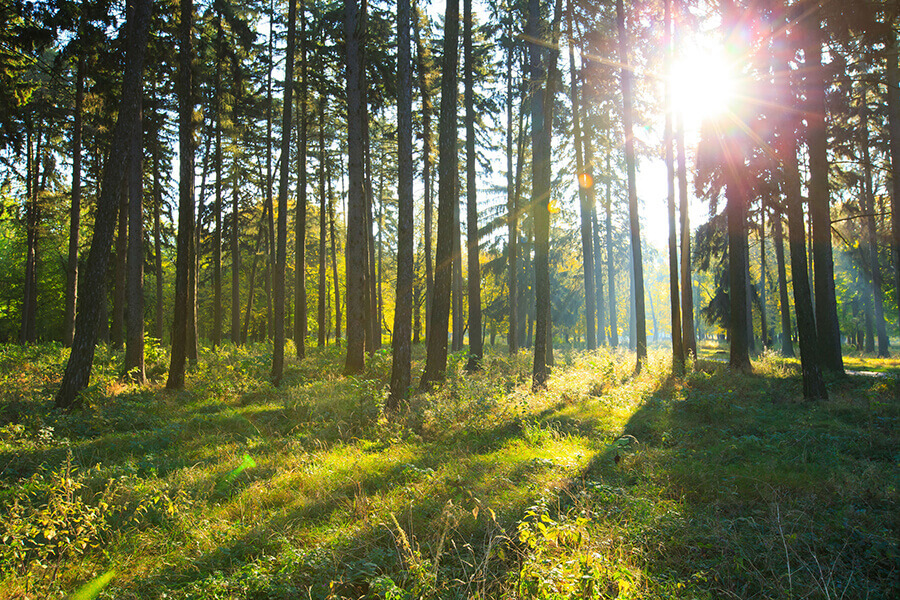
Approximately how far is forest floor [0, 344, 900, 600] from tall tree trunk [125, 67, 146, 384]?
8.48ft

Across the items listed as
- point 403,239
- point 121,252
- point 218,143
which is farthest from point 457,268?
point 121,252

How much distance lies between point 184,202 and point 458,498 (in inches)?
453

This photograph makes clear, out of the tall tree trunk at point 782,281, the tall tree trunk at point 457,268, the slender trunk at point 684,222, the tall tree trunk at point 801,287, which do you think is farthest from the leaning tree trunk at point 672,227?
the tall tree trunk at point 457,268

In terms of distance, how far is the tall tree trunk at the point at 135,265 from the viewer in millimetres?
12180

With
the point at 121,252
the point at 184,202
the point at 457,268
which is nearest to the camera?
the point at 184,202

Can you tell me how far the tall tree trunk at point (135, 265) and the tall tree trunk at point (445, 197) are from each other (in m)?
7.90

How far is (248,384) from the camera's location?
12.7 m

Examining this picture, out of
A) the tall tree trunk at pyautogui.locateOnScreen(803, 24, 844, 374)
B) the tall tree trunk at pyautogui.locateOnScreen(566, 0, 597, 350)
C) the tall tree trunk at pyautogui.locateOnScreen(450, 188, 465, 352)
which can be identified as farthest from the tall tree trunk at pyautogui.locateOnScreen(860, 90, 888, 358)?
the tall tree trunk at pyautogui.locateOnScreen(450, 188, 465, 352)

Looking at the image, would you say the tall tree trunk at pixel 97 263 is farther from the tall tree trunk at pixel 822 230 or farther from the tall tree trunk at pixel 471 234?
the tall tree trunk at pixel 822 230

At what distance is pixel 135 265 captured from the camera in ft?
41.6

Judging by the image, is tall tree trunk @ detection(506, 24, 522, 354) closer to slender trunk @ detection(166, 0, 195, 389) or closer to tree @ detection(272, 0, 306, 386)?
tree @ detection(272, 0, 306, 386)

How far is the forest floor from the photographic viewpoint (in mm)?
3617

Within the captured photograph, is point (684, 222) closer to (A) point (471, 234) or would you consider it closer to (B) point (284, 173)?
(A) point (471, 234)

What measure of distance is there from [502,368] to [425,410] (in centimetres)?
784
